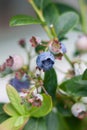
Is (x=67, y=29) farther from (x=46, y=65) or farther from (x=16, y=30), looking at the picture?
(x=16, y=30)

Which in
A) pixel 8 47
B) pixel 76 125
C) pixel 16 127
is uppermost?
pixel 16 127

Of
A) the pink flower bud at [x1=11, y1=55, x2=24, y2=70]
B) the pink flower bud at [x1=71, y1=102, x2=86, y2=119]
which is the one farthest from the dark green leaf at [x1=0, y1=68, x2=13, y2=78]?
the pink flower bud at [x1=71, y1=102, x2=86, y2=119]

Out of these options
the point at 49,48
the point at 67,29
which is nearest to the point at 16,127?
the point at 49,48

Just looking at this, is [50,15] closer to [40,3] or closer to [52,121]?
[40,3]

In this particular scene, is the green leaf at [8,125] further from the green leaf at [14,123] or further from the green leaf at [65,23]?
the green leaf at [65,23]

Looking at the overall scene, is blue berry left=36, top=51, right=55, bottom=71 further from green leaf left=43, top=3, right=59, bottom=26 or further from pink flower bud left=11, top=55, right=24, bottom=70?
green leaf left=43, top=3, right=59, bottom=26

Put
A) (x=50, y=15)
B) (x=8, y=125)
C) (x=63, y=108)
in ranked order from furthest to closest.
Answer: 1. (x=50, y=15)
2. (x=63, y=108)
3. (x=8, y=125)

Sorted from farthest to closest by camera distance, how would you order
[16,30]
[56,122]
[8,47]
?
[16,30], [8,47], [56,122]

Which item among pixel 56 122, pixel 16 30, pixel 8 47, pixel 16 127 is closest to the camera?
pixel 16 127

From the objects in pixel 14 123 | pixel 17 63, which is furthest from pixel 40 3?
pixel 14 123
